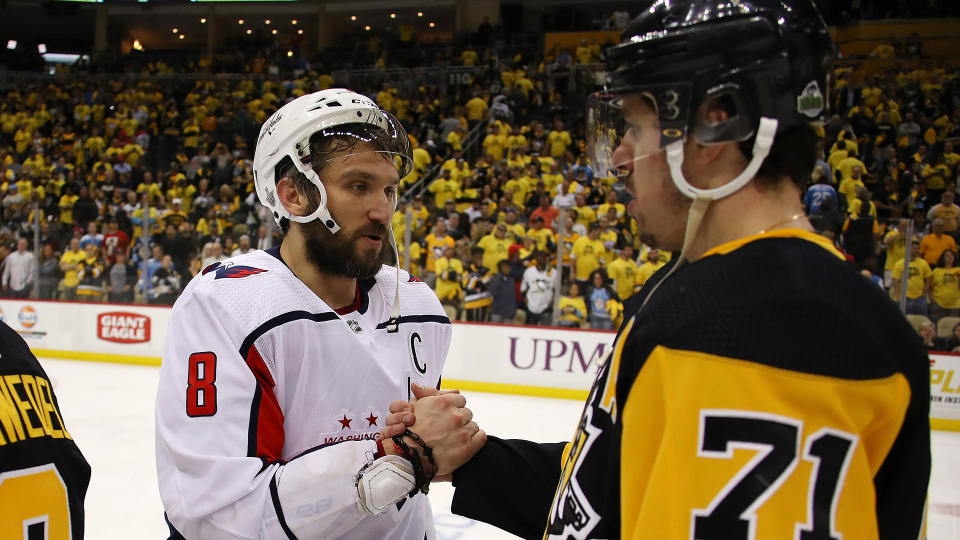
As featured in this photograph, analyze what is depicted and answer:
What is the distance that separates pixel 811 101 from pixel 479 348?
7.11m

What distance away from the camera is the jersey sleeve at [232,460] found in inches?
53.5

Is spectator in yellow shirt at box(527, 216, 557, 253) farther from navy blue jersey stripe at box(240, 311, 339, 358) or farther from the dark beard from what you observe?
navy blue jersey stripe at box(240, 311, 339, 358)

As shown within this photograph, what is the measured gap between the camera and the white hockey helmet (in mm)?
1699

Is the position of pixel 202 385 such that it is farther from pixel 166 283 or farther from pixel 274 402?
pixel 166 283

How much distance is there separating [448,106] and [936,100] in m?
8.59

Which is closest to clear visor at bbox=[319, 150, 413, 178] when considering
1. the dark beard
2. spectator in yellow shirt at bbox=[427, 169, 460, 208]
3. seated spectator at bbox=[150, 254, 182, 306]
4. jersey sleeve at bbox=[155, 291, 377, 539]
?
the dark beard

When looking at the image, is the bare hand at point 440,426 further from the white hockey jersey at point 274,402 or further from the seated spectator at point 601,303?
the seated spectator at point 601,303

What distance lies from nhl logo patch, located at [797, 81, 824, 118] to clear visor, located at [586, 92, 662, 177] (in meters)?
0.18

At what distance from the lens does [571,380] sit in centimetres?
771

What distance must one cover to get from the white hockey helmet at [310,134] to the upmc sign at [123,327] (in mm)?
8080

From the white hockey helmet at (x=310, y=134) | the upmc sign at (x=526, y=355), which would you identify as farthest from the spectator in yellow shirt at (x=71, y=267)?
the white hockey helmet at (x=310, y=134)

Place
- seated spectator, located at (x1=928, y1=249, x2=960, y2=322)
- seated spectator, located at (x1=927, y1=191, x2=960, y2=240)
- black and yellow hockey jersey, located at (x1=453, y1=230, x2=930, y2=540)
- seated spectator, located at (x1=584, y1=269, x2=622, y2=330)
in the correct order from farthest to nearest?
seated spectator, located at (x1=584, y1=269, x2=622, y2=330) → seated spectator, located at (x1=927, y1=191, x2=960, y2=240) → seated spectator, located at (x1=928, y1=249, x2=960, y2=322) → black and yellow hockey jersey, located at (x1=453, y1=230, x2=930, y2=540)

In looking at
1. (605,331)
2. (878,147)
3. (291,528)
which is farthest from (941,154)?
(291,528)

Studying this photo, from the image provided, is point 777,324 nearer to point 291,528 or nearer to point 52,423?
point 291,528
